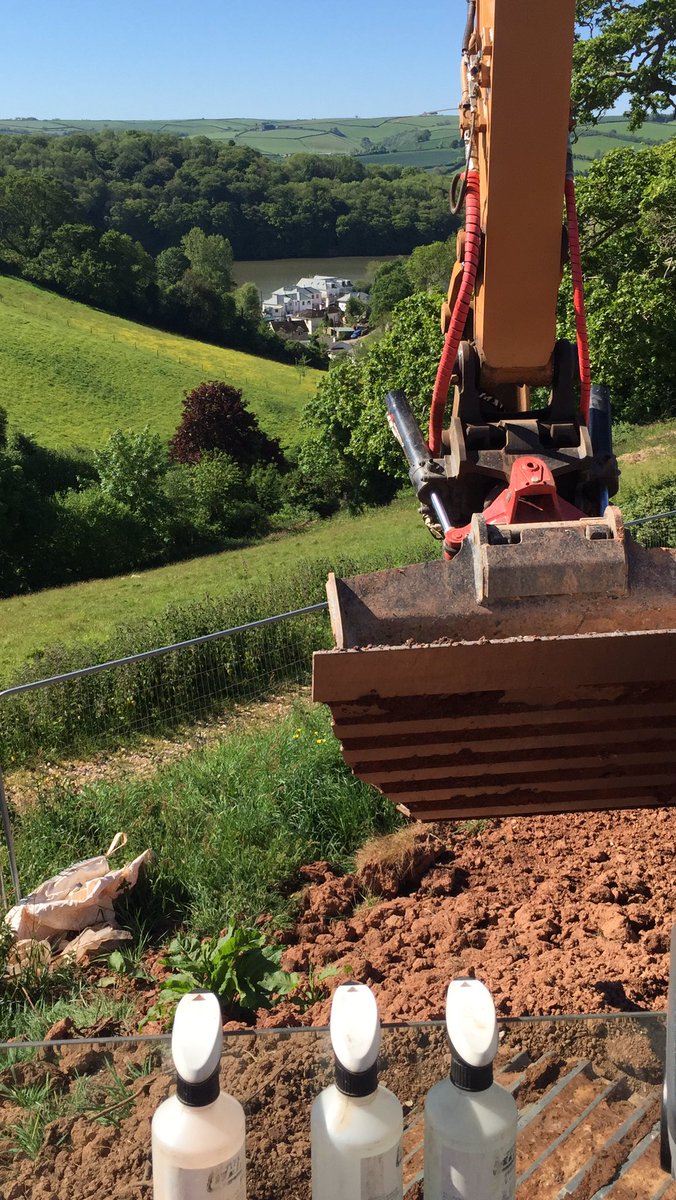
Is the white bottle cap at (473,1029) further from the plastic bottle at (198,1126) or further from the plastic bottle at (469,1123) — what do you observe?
the plastic bottle at (198,1126)

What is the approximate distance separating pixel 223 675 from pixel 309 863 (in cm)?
342

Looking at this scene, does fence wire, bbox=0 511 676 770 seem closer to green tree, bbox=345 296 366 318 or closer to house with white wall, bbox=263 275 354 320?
house with white wall, bbox=263 275 354 320

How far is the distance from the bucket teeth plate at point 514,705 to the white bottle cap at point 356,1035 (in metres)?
1.46

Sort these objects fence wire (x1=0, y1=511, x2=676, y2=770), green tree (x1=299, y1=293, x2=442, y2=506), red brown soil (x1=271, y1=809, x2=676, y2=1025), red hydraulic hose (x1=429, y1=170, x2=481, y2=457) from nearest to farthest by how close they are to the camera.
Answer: red brown soil (x1=271, y1=809, x2=676, y2=1025) → red hydraulic hose (x1=429, y1=170, x2=481, y2=457) → fence wire (x1=0, y1=511, x2=676, y2=770) → green tree (x1=299, y1=293, x2=442, y2=506)

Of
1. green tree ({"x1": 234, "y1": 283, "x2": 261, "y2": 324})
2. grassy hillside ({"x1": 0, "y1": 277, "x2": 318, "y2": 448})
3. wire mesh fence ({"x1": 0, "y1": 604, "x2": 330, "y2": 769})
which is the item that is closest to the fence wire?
wire mesh fence ({"x1": 0, "y1": 604, "x2": 330, "y2": 769})

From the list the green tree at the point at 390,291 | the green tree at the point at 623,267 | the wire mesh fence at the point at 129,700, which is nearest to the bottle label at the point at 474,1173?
the wire mesh fence at the point at 129,700

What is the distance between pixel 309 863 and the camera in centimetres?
550

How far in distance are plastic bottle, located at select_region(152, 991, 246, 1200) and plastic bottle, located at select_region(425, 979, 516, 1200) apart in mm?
298

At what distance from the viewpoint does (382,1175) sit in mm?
1498

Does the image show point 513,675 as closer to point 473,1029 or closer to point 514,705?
point 514,705

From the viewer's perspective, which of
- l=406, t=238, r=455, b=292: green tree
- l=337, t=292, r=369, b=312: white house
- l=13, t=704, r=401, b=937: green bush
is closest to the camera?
l=13, t=704, r=401, b=937: green bush

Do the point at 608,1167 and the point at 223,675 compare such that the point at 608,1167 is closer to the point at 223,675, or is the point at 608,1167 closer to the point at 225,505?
the point at 223,675

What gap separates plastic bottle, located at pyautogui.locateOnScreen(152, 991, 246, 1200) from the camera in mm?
1429

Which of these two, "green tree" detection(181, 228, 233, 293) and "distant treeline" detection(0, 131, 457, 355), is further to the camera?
"green tree" detection(181, 228, 233, 293)
